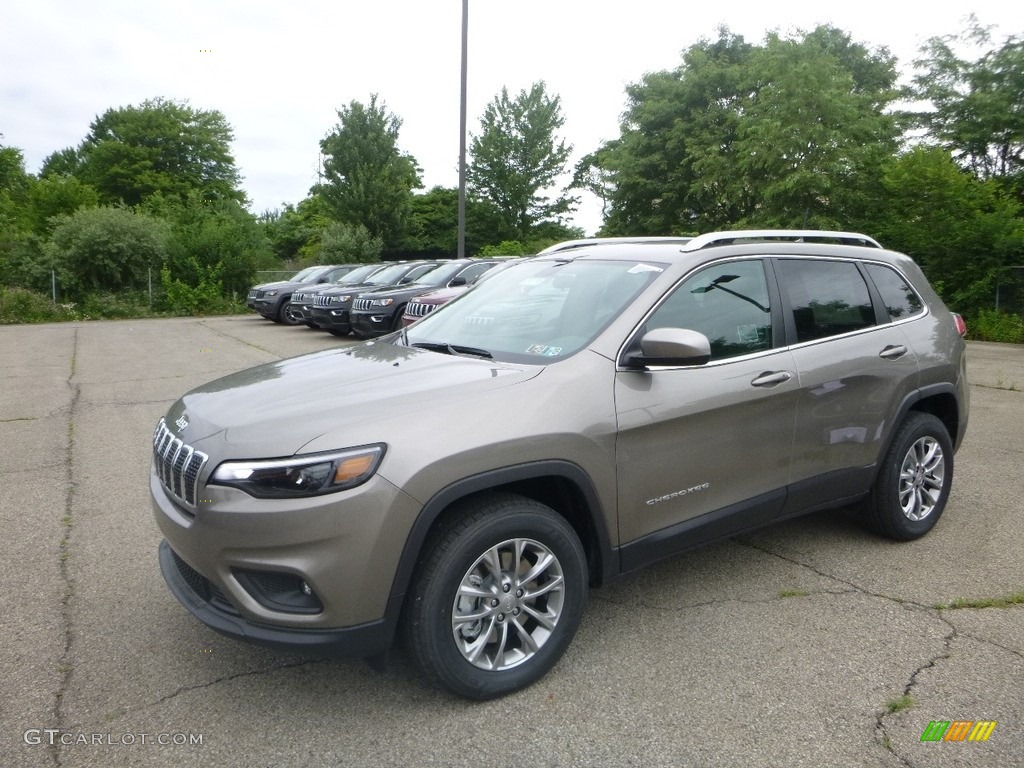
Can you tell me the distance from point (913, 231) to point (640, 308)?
14.6m

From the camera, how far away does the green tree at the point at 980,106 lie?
691 inches

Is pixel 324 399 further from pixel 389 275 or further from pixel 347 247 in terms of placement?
pixel 347 247

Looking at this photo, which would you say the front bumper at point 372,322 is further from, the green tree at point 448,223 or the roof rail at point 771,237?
the green tree at point 448,223

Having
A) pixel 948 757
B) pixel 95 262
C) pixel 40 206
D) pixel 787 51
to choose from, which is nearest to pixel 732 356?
pixel 948 757

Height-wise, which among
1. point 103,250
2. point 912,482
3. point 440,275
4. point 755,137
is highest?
point 755,137

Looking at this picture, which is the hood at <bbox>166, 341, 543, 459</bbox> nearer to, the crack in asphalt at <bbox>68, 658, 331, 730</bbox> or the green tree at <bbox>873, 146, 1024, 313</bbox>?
the crack in asphalt at <bbox>68, 658, 331, 730</bbox>

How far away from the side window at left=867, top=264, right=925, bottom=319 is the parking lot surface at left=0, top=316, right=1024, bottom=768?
1215 mm

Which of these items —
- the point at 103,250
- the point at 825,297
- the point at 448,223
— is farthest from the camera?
the point at 448,223

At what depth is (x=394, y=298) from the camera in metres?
15.5

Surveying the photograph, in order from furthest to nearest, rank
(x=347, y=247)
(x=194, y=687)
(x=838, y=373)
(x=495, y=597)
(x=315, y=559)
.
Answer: (x=347, y=247) < (x=838, y=373) < (x=194, y=687) < (x=495, y=597) < (x=315, y=559)

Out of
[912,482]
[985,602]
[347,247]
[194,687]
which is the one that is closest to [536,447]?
[194,687]

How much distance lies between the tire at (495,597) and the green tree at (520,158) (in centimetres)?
4721

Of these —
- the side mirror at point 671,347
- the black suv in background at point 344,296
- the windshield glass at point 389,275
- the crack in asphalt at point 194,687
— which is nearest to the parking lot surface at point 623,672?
the crack in asphalt at point 194,687

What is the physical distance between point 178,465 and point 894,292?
388cm
